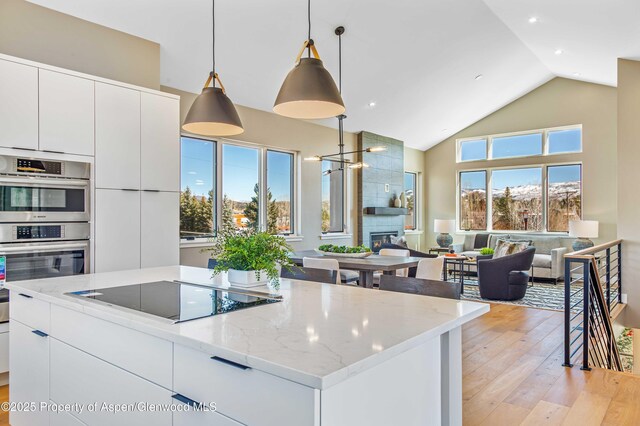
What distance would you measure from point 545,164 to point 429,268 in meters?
6.07

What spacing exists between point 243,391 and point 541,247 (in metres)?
8.55

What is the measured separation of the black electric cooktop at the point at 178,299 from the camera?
5.32 ft

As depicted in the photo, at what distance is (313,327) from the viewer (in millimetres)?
1399

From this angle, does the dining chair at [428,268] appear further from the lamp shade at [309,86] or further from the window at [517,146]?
the window at [517,146]

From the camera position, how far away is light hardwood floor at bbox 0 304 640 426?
8.32 feet

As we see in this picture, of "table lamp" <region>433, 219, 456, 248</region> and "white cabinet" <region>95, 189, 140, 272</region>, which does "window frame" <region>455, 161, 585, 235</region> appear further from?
"white cabinet" <region>95, 189, 140, 272</region>

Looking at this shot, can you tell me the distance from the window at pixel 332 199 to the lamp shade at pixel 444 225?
9.28 feet

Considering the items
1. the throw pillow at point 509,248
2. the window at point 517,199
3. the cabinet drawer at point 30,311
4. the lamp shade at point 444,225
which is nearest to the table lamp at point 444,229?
the lamp shade at point 444,225

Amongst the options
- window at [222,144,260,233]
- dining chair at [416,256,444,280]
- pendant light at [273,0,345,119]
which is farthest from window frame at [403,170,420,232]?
pendant light at [273,0,345,119]

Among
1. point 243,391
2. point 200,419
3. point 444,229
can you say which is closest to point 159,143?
point 200,419

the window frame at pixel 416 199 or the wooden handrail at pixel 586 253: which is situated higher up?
the window frame at pixel 416 199

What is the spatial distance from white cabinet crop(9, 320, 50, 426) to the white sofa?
7.57 metres

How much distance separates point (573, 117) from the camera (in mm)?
8398

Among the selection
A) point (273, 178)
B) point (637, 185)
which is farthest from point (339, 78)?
point (637, 185)
